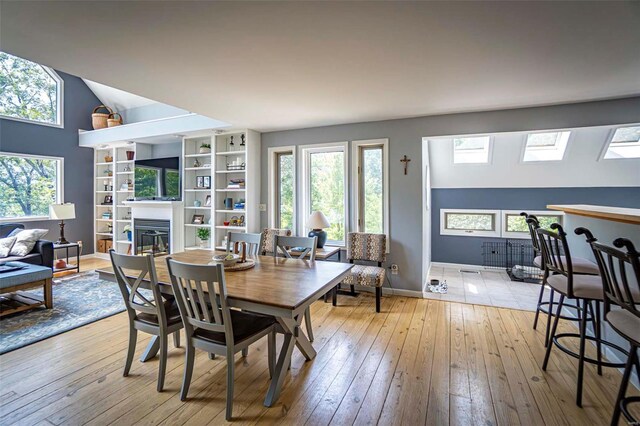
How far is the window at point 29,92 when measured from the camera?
5.49 metres

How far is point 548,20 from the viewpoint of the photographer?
1883 mm

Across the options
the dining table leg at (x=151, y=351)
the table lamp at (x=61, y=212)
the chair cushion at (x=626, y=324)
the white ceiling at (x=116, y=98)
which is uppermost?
the white ceiling at (x=116, y=98)

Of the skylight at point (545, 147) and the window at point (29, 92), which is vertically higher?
the window at point (29, 92)

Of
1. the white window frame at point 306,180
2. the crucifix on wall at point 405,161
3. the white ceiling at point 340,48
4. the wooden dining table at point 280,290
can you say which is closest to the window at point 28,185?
the white ceiling at point 340,48

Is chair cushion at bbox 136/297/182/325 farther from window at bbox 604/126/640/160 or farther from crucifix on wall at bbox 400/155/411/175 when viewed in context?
window at bbox 604/126/640/160

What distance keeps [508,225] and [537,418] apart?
453cm

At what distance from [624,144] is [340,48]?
505 cm

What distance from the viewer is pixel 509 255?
18.8 feet

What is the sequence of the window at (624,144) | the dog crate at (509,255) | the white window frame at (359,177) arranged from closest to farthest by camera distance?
the white window frame at (359,177), the window at (624,144), the dog crate at (509,255)

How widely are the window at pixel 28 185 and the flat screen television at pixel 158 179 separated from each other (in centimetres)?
179

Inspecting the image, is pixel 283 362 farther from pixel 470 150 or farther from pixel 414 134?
pixel 470 150

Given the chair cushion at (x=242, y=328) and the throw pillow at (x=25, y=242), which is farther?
the throw pillow at (x=25, y=242)

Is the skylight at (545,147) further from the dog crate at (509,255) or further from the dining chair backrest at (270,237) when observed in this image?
the dining chair backrest at (270,237)

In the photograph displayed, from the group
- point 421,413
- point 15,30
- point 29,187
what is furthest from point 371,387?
point 29,187
